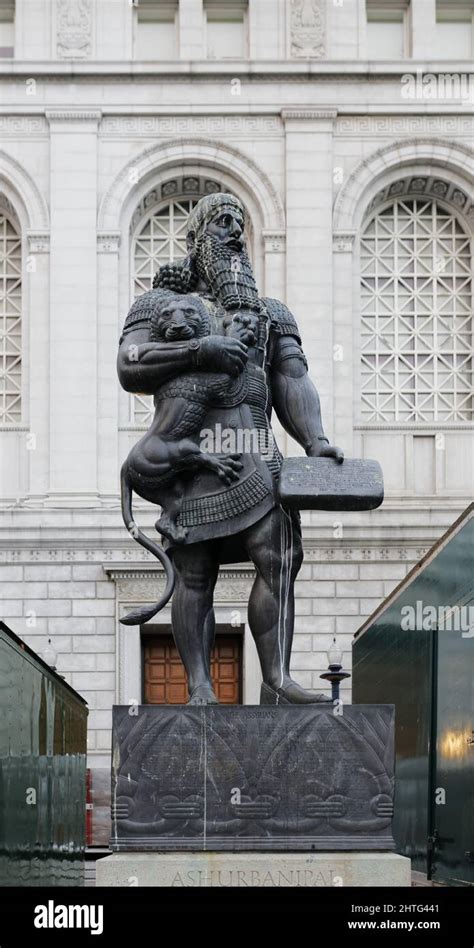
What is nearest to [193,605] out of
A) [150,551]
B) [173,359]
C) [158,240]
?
[150,551]

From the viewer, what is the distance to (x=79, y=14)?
41750 millimetres

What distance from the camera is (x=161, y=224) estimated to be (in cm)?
4181

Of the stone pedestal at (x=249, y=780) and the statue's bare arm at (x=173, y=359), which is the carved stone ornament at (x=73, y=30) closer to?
the statue's bare arm at (x=173, y=359)

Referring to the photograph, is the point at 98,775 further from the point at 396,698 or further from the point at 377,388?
the point at 396,698

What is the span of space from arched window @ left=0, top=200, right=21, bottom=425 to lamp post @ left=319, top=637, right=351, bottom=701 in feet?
29.3

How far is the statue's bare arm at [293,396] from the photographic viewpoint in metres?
12.2

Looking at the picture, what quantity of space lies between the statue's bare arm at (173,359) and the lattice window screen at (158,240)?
96.5ft

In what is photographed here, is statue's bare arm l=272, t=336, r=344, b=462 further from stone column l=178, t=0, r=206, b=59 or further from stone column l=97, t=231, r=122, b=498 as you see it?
stone column l=178, t=0, r=206, b=59

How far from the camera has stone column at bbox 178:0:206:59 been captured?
4181 cm

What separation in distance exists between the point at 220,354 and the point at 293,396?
0.86 m

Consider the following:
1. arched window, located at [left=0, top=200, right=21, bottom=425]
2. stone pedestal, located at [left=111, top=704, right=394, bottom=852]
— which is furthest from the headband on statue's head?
arched window, located at [left=0, top=200, right=21, bottom=425]

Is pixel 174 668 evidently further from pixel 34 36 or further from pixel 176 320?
pixel 176 320
